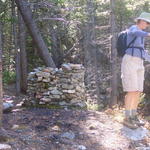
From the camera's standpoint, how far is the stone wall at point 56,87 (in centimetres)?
849

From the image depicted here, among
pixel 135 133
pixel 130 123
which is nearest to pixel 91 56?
pixel 130 123

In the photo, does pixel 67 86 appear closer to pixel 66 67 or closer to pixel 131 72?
pixel 66 67

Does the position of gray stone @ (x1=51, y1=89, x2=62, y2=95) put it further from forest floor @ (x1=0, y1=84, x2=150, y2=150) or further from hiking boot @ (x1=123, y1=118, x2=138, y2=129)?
hiking boot @ (x1=123, y1=118, x2=138, y2=129)

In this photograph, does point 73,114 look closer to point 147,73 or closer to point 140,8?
point 147,73

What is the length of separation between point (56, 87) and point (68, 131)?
2707 millimetres

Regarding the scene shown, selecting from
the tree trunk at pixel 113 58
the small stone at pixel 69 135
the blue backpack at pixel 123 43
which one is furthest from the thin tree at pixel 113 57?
the small stone at pixel 69 135

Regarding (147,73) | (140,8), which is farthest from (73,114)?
(140,8)

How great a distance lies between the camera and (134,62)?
20.6 ft

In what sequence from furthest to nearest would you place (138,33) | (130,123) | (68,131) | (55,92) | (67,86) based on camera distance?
1. (67,86)
2. (55,92)
3. (130,123)
4. (138,33)
5. (68,131)

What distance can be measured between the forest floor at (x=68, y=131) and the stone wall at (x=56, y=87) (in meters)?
1.12

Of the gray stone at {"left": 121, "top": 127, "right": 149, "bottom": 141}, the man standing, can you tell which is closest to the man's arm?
the man standing

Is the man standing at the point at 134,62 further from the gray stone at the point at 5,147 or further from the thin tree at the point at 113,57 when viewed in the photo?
the thin tree at the point at 113,57

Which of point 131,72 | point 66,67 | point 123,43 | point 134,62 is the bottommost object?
point 66,67

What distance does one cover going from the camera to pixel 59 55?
938 inches
